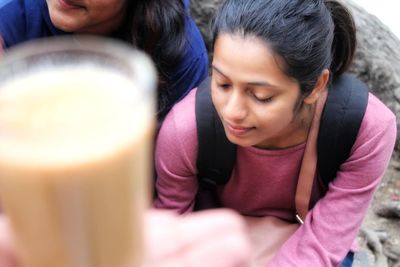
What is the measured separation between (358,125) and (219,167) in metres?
0.39

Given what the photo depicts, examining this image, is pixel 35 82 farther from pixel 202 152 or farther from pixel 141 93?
pixel 202 152

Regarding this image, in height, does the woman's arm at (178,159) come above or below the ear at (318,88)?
below

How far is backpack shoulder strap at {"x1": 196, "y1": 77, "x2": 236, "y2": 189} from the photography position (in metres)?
1.73

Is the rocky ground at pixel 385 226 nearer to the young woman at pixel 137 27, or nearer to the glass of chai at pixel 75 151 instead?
the young woman at pixel 137 27

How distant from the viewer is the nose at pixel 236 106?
62.4 inches

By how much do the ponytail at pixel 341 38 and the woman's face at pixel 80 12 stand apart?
23.7 inches

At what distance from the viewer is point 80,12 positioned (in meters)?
1.76

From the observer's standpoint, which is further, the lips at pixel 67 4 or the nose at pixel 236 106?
the lips at pixel 67 4

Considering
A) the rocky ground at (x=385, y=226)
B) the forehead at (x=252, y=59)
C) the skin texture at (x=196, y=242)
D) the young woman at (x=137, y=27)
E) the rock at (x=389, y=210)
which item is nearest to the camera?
the skin texture at (x=196, y=242)

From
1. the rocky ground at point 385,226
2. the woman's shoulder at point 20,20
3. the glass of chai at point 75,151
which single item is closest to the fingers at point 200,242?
the glass of chai at point 75,151

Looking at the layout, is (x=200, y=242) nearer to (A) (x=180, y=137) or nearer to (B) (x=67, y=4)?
(A) (x=180, y=137)

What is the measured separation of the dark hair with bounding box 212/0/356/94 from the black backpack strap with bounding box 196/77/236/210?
0.18m

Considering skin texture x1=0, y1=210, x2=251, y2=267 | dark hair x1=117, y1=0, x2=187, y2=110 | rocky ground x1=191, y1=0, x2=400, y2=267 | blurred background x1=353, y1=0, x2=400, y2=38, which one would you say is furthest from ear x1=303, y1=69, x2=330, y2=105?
blurred background x1=353, y1=0, x2=400, y2=38

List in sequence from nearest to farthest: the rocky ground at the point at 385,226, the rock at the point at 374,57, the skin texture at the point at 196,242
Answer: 1. the skin texture at the point at 196,242
2. the rocky ground at the point at 385,226
3. the rock at the point at 374,57
